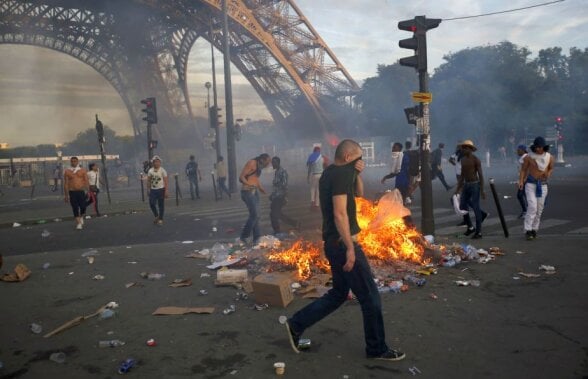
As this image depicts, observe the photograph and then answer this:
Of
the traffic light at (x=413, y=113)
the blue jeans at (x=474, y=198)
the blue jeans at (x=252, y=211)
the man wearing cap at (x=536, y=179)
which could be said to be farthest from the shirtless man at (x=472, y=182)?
the blue jeans at (x=252, y=211)

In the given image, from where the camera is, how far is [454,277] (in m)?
5.80

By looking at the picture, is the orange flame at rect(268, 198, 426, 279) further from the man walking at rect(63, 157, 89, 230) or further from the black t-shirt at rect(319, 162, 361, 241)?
the man walking at rect(63, 157, 89, 230)

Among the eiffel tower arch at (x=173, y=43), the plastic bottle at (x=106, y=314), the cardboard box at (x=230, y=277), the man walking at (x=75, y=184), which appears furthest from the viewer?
the eiffel tower arch at (x=173, y=43)

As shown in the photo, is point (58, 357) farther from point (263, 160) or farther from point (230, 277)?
point (263, 160)

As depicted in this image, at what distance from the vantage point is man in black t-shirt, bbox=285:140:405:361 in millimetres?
3490

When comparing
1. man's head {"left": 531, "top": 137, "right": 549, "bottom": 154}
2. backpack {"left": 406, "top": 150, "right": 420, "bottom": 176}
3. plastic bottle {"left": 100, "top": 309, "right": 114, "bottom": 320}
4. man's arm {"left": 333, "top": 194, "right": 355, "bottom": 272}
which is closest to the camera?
man's arm {"left": 333, "top": 194, "right": 355, "bottom": 272}

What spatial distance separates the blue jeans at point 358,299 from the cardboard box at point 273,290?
114cm

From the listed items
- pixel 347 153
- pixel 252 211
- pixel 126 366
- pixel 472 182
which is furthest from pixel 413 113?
pixel 126 366

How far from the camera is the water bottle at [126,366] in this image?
346 centimetres

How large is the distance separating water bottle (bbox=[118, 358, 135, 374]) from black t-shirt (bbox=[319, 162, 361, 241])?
6.29ft

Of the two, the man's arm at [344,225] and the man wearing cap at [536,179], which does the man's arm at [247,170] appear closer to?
the man's arm at [344,225]

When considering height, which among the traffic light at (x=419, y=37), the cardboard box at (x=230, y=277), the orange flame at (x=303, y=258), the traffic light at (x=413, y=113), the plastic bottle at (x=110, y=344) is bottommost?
the plastic bottle at (x=110, y=344)

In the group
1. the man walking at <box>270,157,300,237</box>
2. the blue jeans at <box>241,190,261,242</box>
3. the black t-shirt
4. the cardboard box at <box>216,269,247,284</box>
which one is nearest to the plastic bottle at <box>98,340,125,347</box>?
the cardboard box at <box>216,269,247,284</box>

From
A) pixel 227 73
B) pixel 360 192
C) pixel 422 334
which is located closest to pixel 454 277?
pixel 422 334
